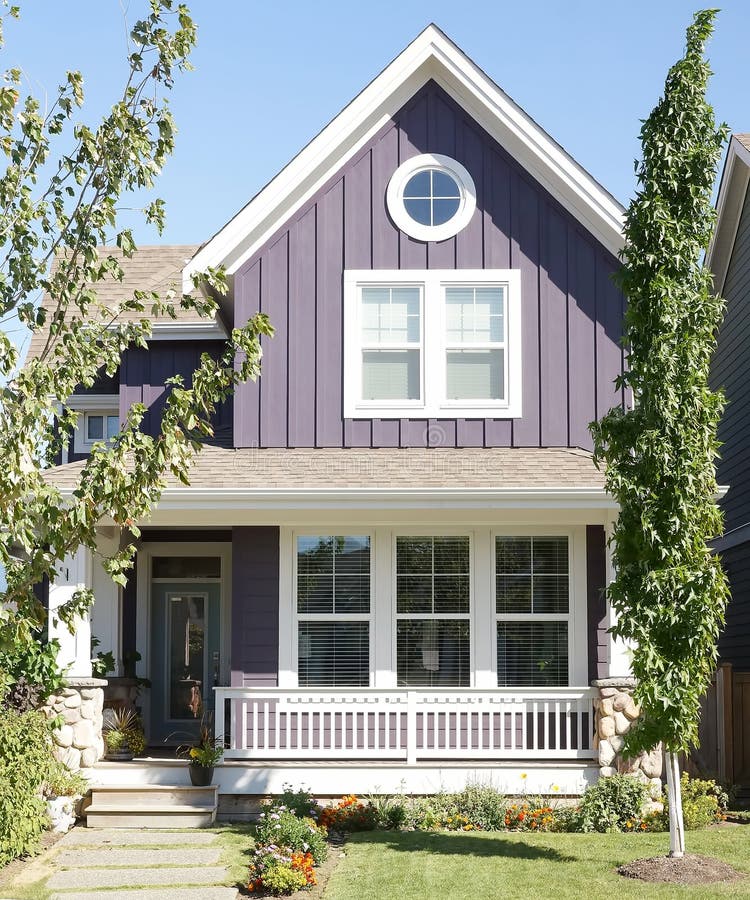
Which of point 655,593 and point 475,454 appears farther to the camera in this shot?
point 475,454

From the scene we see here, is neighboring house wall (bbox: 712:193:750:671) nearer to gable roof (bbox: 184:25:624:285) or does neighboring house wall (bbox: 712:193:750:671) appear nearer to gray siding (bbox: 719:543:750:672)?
gray siding (bbox: 719:543:750:672)

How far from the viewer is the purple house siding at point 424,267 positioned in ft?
44.0

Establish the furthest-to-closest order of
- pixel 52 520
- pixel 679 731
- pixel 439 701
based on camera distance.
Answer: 1. pixel 439 701
2. pixel 679 731
3. pixel 52 520

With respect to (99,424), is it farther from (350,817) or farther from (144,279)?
(350,817)

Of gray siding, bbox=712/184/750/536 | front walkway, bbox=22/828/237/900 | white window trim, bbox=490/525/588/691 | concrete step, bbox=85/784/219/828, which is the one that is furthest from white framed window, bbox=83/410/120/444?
gray siding, bbox=712/184/750/536

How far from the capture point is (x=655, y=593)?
939cm

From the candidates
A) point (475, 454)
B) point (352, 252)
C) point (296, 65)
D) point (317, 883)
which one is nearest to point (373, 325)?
point (352, 252)

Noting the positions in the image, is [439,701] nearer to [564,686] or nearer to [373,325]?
[564,686]

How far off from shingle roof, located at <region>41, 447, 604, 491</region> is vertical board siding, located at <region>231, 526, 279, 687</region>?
78cm

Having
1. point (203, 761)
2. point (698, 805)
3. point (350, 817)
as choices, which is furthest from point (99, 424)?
point (698, 805)

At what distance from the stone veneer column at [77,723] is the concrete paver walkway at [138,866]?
2.71ft

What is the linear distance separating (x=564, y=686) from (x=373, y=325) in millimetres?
4670

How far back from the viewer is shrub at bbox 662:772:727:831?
11.2m

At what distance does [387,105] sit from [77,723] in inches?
306
